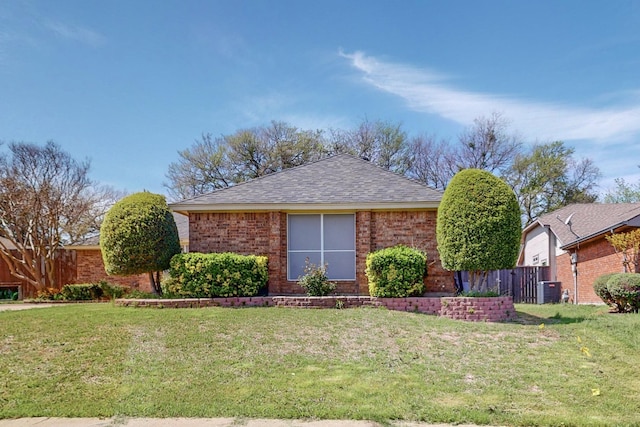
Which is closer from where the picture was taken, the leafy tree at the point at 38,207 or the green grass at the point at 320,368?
the green grass at the point at 320,368

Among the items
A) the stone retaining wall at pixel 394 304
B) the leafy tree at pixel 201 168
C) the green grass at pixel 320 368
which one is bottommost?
the green grass at pixel 320 368

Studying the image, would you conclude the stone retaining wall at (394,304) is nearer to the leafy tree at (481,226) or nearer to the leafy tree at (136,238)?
the leafy tree at (481,226)

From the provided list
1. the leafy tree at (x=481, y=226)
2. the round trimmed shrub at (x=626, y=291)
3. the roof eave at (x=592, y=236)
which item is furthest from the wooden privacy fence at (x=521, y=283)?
the leafy tree at (x=481, y=226)

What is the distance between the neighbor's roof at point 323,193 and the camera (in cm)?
1314

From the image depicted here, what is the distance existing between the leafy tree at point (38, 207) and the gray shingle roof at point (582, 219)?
71.2 ft

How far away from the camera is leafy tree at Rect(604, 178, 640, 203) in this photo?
3027 cm

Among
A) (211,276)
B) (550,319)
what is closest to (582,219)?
(550,319)

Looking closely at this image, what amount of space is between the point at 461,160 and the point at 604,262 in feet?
57.3

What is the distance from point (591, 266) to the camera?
17.2m

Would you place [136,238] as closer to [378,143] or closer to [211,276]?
[211,276]

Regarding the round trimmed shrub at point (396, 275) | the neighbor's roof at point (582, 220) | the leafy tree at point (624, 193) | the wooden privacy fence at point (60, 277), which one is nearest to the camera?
the round trimmed shrub at point (396, 275)

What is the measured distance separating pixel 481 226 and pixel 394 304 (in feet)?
9.00

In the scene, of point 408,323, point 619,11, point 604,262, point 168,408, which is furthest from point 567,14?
point 168,408

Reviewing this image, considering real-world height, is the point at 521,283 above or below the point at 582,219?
below
